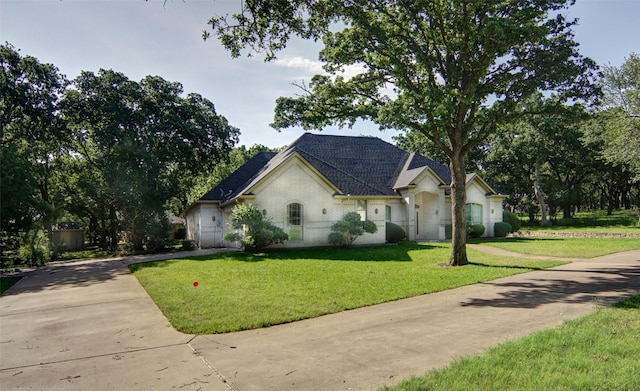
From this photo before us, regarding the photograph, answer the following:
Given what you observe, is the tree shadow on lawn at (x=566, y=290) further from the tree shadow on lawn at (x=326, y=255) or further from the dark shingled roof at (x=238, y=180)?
the dark shingled roof at (x=238, y=180)

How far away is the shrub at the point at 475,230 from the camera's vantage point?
1070 inches

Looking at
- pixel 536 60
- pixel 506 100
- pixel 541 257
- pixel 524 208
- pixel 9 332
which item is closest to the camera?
pixel 9 332

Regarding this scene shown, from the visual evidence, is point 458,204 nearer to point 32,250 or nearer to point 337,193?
point 337,193

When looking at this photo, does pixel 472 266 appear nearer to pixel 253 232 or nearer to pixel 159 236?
pixel 253 232

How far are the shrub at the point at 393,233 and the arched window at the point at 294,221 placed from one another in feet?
22.0

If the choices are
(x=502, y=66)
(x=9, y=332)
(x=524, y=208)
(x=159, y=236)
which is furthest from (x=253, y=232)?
(x=524, y=208)

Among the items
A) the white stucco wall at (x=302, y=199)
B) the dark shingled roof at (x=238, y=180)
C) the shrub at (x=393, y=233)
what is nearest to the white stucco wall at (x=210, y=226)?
the dark shingled roof at (x=238, y=180)

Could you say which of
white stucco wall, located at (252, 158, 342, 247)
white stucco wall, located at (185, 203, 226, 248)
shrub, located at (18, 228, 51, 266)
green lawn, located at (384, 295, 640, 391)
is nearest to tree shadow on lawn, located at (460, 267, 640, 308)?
green lawn, located at (384, 295, 640, 391)

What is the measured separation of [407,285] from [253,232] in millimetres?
10159

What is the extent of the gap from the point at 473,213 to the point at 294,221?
14957 mm

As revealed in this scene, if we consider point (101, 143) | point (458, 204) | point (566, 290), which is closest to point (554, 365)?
point (566, 290)

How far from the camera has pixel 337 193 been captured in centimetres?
2188

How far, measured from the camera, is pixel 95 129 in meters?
29.5

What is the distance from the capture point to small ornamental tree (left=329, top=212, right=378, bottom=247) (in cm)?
2095
